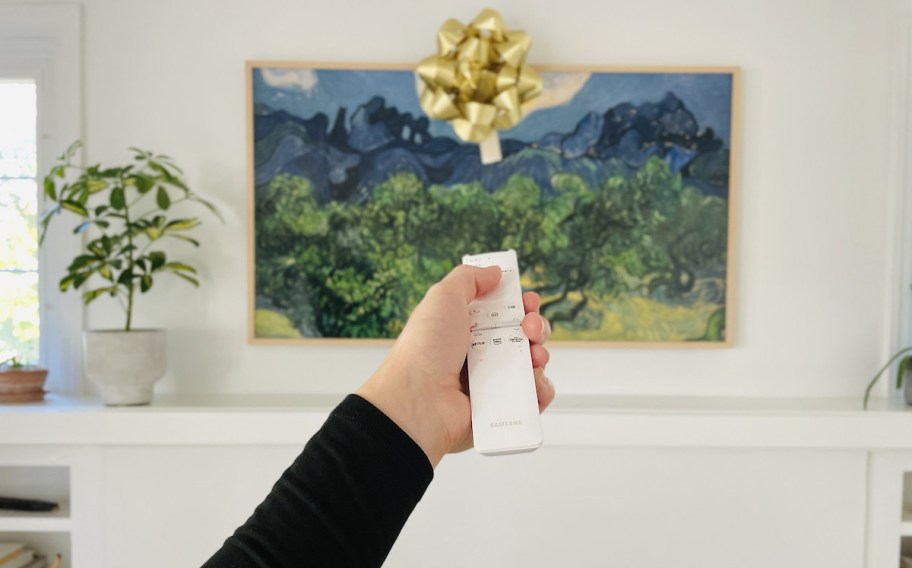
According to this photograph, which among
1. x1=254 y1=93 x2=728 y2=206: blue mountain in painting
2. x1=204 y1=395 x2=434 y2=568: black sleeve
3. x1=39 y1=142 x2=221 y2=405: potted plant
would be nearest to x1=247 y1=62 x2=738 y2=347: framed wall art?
x1=254 y1=93 x2=728 y2=206: blue mountain in painting

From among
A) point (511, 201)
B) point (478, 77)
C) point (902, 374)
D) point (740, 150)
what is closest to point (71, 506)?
point (511, 201)

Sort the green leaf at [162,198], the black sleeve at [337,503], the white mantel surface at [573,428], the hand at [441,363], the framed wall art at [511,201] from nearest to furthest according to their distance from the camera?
the black sleeve at [337,503]
the hand at [441,363]
the white mantel surface at [573,428]
the green leaf at [162,198]
the framed wall art at [511,201]

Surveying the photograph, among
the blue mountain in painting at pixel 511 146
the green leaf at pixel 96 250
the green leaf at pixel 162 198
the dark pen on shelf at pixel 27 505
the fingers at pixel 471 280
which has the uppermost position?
the blue mountain in painting at pixel 511 146

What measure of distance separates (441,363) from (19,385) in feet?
4.56

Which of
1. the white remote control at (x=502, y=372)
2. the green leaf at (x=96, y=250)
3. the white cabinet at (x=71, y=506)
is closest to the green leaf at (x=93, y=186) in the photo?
the green leaf at (x=96, y=250)

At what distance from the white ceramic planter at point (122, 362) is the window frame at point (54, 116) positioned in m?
0.25

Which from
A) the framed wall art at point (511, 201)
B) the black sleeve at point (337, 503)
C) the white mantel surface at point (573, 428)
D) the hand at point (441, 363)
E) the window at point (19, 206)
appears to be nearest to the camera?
the black sleeve at point (337, 503)

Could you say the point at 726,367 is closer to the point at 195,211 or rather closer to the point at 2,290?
the point at 195,211

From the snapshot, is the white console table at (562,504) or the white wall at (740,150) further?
the white wall at (740,150)

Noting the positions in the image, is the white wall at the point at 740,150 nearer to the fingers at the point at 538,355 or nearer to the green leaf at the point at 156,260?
the green leaf at the point at 156,260

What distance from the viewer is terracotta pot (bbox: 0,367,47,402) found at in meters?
1.90

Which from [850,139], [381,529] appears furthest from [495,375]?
[850,139]

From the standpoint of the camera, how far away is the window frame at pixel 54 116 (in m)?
2.02

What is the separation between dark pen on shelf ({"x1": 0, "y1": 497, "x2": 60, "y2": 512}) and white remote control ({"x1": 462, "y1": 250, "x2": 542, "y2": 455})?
142 centimetres
